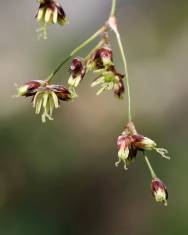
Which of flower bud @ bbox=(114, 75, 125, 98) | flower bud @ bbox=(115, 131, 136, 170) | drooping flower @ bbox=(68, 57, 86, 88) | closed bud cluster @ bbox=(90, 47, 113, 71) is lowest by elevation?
flower bud @ bbox=(115, 131, 136, 170)

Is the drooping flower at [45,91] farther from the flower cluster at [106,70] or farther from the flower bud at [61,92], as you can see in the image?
the flower cluster at [106,70]

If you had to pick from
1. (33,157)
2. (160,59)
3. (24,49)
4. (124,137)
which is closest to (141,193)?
(33,157)

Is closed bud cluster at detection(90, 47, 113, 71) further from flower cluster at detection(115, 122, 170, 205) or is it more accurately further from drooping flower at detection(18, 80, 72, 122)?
flower cluster at detection(115, 122, 170, 205)

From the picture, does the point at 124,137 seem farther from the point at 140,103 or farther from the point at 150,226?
the point at 140,103

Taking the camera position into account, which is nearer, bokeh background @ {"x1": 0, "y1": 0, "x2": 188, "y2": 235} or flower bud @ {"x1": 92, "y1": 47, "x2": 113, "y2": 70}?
flower bud @ {"x1": 92, "y1": 47, "x2": 113, "y2": 70}

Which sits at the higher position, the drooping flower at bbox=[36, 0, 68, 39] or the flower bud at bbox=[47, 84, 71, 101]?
the drooping flower at bbox=[36, 0, 68, 39]

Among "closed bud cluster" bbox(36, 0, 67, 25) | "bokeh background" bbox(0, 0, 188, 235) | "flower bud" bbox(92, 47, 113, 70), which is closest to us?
"flower bud" bbox(92, 47, 113, 70)

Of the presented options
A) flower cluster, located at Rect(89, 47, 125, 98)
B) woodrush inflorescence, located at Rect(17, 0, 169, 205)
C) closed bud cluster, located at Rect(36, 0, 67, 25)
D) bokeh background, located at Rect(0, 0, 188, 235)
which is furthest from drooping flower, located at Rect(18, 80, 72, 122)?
bokeh background, located at Rect(0, 0, 188, 235)

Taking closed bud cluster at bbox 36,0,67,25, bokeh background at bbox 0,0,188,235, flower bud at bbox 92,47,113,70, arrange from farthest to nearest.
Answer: bokeh background at bbox 0,0,188,235, closed bud cluster at bbox 36,0,67,25, flower bud at bbox 92,47,113,70
